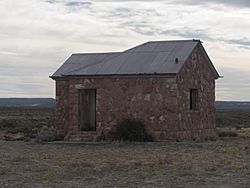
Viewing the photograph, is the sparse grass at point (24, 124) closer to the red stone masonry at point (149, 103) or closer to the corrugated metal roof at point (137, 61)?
the red stone masonry at point (149, 103)

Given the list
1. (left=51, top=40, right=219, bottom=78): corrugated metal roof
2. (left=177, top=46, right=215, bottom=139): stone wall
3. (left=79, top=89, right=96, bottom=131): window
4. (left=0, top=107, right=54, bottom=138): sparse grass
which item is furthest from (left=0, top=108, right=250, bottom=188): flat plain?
(left=0, top=107, right=54, bottom=138): sparse grass

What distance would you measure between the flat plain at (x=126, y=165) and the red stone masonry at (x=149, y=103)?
1489 mm

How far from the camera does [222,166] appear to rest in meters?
17.6

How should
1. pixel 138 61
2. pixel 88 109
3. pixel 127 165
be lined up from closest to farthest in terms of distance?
pixel 127 165 < pixel 138 61 < pixel 88 109

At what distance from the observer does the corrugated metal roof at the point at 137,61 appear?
89.8ft

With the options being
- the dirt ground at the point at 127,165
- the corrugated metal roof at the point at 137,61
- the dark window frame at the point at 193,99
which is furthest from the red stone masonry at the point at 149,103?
the dirt ground at the point at 127,165

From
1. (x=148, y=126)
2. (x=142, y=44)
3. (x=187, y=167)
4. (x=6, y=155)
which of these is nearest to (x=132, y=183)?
(x=187, y=167)

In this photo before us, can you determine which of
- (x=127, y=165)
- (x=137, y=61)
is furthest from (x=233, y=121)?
(x=127, y=165)

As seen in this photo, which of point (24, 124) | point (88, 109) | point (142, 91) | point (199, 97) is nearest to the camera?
point (142, 91)

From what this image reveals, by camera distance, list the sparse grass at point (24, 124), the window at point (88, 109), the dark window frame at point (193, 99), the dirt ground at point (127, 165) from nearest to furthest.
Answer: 1. the dirt ground at point (127, 165)
2. the window at point (88, 109)
3. the dark window frame at point (193, 99)
4. the sparse grass at point (24, 124)

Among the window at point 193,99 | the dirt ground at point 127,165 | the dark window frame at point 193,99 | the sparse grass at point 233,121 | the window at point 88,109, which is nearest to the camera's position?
the dirt ground at point 127,165

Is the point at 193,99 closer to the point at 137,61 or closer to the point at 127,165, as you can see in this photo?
the point at 137,61

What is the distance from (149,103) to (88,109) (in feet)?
11.6

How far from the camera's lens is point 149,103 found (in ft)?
88.4
